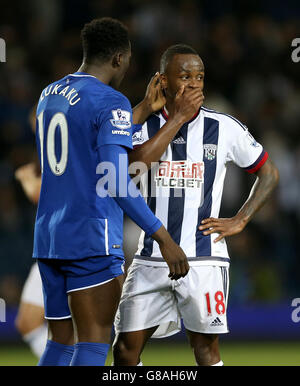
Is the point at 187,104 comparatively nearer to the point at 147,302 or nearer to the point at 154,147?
the point at 154,147

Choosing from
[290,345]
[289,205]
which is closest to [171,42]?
[289,205]

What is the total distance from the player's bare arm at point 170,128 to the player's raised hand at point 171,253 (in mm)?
418

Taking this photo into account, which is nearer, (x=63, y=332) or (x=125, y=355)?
(x=63, y=332)

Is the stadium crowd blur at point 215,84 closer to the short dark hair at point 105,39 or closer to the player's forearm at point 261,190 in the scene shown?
the player's forearm at point 261,190

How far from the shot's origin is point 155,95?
13.9 ft

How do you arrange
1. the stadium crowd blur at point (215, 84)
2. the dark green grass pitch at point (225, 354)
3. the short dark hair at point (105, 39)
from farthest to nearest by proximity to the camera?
1. the stadium crowd blur at point (215, 84)
2. the dark green grass pitch at point (225, 354)
3. the short dark hair at point (105, 39)

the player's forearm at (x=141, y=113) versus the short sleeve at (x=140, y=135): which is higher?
the player's forearm at (x=141, y=113)

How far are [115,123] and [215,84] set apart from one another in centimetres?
614

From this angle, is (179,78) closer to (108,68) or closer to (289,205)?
(108,68)

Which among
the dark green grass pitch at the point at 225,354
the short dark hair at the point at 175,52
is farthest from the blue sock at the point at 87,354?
the dark green grass pitch at the point at 225,354

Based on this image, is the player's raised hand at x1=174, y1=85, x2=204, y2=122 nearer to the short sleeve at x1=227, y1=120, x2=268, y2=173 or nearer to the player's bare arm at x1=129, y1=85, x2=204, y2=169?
the player's bare arm at x1=129, y1=85, x2=204, y2=169

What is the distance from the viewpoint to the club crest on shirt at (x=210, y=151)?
4184mm

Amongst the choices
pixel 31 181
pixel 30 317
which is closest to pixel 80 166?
pixel 31 181

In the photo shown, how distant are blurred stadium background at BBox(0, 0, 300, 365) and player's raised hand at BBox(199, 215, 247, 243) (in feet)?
8.94
